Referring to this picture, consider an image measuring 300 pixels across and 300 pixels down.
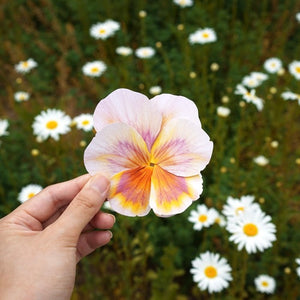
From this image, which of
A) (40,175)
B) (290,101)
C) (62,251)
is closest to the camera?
(62,251)

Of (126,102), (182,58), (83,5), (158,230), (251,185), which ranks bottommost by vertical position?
(158,230)

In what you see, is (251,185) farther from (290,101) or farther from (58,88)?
(58,88)

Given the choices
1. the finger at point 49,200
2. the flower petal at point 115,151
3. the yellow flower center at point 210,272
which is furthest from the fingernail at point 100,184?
the yellow flower center at point 210,272

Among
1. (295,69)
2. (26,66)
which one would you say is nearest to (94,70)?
(26,66)

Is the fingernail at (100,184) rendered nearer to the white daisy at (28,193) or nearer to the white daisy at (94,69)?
the white daisy at (28,193)

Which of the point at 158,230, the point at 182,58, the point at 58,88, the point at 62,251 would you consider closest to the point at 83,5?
the point at 58,88

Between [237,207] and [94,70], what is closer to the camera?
[237,207]

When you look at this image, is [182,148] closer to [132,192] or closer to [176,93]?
[132,192]
